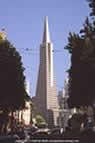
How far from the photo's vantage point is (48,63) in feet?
594

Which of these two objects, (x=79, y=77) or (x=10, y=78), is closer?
(x=79, y=77)

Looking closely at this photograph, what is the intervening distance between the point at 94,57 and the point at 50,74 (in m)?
175

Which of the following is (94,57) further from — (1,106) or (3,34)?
(3,34)

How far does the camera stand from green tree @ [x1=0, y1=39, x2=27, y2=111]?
47.9 meters

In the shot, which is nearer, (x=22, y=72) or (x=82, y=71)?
(x=82, y=71)

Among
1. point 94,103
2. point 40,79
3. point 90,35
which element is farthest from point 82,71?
point 40,79

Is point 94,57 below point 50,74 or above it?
below

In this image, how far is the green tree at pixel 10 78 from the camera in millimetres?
47906

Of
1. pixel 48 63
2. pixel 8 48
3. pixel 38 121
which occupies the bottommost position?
pixel 38 121

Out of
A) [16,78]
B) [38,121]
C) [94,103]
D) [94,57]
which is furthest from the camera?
[38,121]

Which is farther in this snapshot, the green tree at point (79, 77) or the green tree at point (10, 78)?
the green tree at point (10, 78)

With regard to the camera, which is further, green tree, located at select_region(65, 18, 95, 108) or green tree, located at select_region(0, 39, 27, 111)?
green tree, located at select_region(0, 39, 27, 111)

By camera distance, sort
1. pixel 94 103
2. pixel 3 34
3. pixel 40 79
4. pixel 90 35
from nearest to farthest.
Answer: pixel 90 35 < pixel 94 103 < pixel 3 34 < pixel 40 79

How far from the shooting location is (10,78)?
159ft
